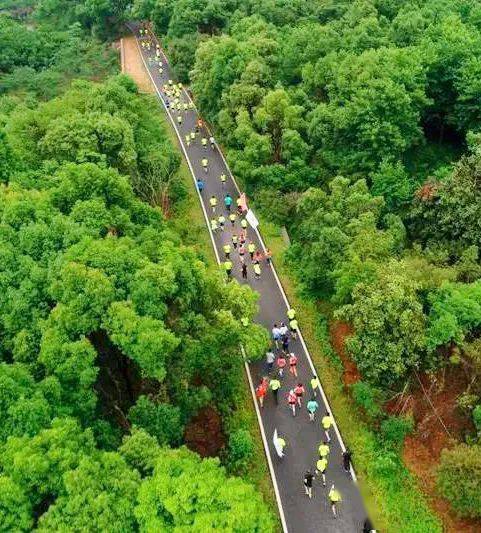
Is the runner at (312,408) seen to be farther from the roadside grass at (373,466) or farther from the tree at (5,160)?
the tree at (5,160)

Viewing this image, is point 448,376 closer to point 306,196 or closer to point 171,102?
point 306,196

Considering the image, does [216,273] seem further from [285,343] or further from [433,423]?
[433,423]

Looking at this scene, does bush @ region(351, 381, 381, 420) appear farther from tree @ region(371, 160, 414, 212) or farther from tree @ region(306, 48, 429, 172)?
tree @ region(306, 48, 429, 172)

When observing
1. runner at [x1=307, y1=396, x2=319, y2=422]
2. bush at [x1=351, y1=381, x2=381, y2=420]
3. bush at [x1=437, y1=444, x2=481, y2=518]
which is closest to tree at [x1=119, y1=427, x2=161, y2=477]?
runner at [x1=307, y1=396, x2=319, y2=422]

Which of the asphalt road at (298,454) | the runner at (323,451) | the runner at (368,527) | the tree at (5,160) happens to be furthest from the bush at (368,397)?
the tree at (5,160)

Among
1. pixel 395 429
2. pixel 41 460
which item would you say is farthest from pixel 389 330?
pixel 41 460

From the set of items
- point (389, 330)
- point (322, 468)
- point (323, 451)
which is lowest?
point (322, 468)
